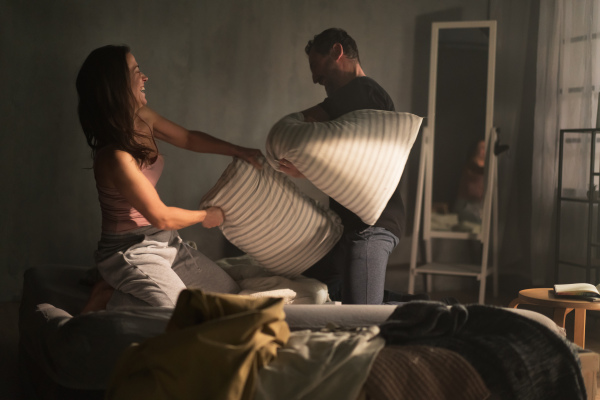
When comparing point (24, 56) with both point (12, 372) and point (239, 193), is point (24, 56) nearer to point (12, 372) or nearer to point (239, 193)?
point (12, 372)

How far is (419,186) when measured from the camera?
455 centimetres

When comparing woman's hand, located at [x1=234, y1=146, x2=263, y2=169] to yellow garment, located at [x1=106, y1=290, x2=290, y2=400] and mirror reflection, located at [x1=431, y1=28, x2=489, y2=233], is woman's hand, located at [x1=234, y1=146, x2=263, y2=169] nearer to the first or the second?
yellow garment, located at [x1=106, y1=290, x2=290, y2=400]

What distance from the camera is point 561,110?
445 cm

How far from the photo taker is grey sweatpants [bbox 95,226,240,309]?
2.07 m

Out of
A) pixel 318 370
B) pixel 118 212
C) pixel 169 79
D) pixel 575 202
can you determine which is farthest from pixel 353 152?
pixel 575 202

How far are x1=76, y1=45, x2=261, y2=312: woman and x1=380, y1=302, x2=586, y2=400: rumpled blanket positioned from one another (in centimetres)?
86

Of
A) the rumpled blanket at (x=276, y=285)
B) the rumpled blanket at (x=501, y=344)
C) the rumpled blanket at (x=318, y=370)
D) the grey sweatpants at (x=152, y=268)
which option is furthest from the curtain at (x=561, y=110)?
the rumpled blanket at (x=318, y=370)

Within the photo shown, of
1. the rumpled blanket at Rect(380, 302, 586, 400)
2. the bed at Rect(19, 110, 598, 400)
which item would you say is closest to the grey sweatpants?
the bed at Rect(19, 110, 598, 400)

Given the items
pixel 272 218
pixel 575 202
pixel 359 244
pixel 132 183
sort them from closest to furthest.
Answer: pixel 132 183
pixel 359 244
pixel 272 218
pixel 575 202

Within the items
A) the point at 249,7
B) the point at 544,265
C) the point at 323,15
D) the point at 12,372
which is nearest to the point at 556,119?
the point at 544,265

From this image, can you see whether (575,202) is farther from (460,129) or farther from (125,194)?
(125,194)

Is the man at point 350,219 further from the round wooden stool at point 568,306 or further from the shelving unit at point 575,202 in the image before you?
the shelving unit at point 575,202

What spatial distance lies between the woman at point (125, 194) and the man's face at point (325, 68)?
2.38ft

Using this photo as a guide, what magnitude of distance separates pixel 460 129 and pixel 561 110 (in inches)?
26.7
